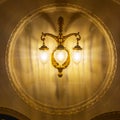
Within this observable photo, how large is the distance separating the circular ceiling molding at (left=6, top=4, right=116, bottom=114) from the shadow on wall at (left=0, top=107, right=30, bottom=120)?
230 millimetres

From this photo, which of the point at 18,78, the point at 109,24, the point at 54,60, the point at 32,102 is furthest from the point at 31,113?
the point at 109,24

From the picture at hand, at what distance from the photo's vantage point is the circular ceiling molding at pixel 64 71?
16.7 feet

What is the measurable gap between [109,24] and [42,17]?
0.94 meters

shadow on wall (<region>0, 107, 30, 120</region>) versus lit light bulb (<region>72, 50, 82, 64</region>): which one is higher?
lit light bulb (<region>72, 50, 82, 64</region>)

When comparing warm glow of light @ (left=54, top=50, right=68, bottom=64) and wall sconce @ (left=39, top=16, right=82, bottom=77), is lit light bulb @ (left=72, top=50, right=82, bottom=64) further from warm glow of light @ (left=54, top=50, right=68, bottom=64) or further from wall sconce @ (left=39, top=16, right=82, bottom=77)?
warm glow of light @ (left=54, top=50, right=68, bottom=64)

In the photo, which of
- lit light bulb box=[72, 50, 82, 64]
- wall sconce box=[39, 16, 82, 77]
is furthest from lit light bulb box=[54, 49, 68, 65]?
lit light bulb box=[72, 50, 82, 64]

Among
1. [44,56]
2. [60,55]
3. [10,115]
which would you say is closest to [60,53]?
[60,55]

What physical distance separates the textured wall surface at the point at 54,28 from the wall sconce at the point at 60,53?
0.15 m

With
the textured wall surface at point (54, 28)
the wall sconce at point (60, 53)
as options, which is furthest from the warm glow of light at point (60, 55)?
the textured wall surface at point (54, 28)

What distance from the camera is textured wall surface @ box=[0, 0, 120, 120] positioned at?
504 centimetres

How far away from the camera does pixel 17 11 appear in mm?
5059

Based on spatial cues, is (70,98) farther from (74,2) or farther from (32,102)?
(74,2)

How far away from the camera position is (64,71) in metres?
5.15

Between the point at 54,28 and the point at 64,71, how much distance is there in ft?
2.05
